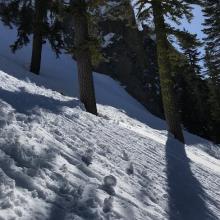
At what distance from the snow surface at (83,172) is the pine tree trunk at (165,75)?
514 centimetres

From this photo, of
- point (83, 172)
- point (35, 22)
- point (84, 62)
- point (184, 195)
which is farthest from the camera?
point (35, 22)

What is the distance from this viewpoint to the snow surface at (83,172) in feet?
15.6

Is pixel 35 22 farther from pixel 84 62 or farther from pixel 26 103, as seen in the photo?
pixel 26 103

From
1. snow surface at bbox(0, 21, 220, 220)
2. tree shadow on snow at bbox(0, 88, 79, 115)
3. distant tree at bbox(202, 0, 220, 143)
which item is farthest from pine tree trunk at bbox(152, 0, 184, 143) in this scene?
distant tree at bbox(202, 0, 220, 143)

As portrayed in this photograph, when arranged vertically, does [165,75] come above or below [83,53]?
below

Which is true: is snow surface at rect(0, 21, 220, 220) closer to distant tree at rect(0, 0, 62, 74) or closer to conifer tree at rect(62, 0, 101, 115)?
conifer tree at rect(62, 0, 101, 115)

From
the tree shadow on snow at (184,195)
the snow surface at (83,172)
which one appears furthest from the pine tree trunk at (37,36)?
the tree shadow on snow at (184,195)

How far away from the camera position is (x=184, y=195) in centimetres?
755

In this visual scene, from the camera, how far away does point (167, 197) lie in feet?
22.7

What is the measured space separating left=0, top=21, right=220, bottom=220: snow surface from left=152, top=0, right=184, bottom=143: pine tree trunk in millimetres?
5142

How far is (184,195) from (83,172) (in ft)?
7.76

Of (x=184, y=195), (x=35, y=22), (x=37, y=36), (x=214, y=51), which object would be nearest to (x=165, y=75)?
(x=37, y=36)

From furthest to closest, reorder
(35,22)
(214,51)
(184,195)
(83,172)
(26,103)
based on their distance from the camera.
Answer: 1. (214,51)
2. (35,22)
3. (26,103)
4. (184,195)
5. (83,172)

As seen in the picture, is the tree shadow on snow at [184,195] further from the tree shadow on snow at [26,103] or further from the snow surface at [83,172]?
the tree shadow on snow at [26,103]
